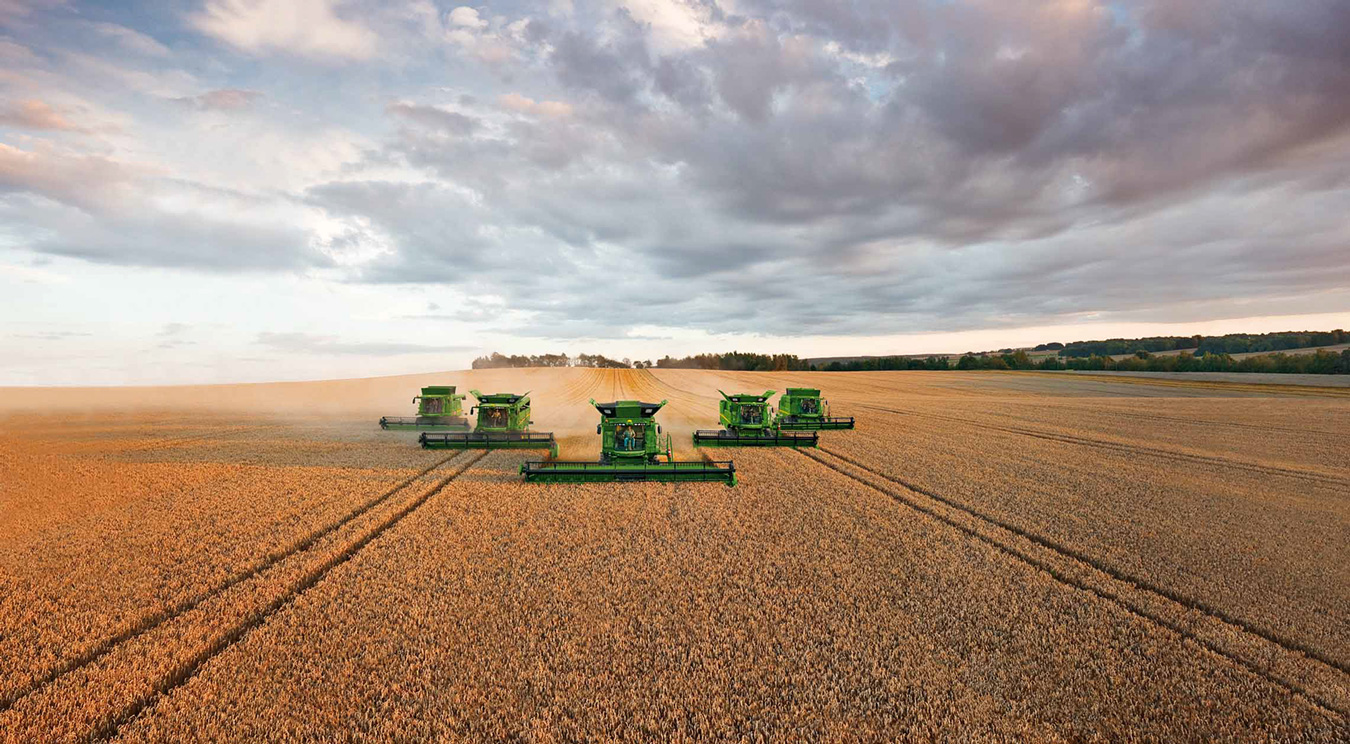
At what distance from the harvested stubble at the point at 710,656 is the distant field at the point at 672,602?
4 cm

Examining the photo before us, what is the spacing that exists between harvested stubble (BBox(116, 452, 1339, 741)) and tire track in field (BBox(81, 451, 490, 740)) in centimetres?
23

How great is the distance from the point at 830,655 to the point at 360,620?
6291mm

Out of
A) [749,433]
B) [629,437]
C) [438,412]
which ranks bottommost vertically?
[749,433]

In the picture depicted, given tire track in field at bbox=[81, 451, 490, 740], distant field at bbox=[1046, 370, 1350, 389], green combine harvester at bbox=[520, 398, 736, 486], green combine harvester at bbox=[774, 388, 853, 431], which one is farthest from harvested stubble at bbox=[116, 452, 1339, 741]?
distant field at bbox=[1046, 370, 1350, 389]

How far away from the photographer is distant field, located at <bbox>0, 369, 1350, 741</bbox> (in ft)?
18.6

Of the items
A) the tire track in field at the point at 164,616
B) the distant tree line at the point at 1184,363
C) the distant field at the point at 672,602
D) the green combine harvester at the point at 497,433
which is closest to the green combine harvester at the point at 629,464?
the distant field at the point at 672,602

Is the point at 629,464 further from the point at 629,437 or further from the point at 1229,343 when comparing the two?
the point at 1229,343

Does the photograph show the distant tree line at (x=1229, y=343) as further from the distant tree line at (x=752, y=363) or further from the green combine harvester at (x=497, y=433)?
the green combine harvester at (x=497, y=433)

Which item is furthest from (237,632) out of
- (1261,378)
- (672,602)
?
Result: (1261,378)

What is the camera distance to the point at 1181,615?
8055 mm

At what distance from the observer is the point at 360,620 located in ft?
24.6

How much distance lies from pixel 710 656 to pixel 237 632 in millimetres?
6305

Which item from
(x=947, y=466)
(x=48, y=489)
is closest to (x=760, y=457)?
(x=947, y=466)

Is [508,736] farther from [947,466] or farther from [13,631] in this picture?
[947,466]
